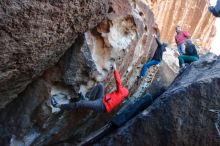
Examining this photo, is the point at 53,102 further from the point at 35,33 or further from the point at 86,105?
the point at 35,33

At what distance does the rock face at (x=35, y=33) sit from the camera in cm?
571

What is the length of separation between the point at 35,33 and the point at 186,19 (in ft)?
56.3

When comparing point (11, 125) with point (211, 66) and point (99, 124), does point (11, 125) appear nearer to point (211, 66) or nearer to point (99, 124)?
point (99, 124)

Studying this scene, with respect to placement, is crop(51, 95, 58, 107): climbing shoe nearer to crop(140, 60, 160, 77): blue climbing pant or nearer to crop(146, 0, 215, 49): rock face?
crop(140, 60, 160, 77): blue climbing pant

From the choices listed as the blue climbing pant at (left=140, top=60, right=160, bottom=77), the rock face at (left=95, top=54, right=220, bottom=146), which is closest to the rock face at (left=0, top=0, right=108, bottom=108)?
the rock face at (left=95, top=54, right=220, bottom=146)

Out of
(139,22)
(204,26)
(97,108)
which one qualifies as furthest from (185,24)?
(97,108)

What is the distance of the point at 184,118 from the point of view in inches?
278

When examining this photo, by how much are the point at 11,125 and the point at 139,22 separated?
4565 millimetres

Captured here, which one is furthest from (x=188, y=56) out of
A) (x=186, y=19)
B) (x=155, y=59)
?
(x=186, y=19)

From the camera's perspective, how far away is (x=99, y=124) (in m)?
9.77

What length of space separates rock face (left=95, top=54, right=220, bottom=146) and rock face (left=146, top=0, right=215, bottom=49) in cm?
1132

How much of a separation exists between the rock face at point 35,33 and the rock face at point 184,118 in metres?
2.56

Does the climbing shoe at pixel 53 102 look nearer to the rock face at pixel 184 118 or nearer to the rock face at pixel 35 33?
the rock face at pixel 35 33

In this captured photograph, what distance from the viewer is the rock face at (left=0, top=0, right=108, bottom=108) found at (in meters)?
5.71
